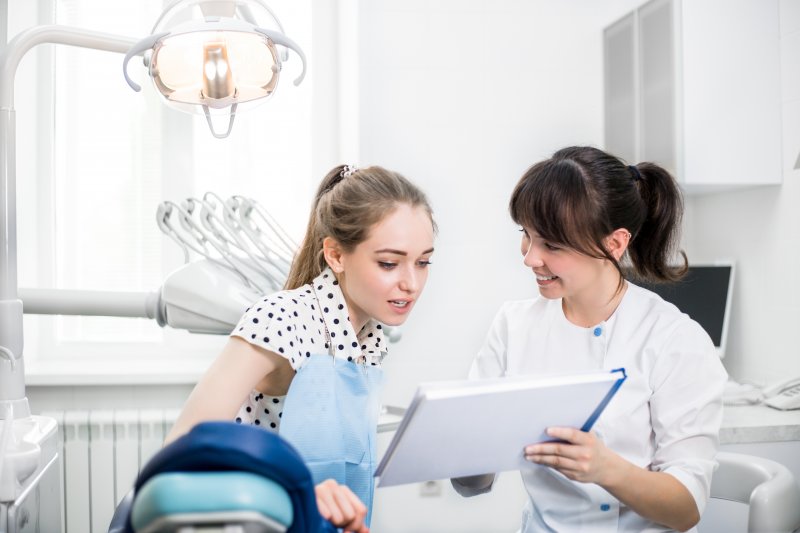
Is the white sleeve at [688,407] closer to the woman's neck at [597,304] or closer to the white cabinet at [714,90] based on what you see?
the woman's neck at [597,304]

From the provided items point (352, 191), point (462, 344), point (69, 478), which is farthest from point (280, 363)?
point (69, 478)

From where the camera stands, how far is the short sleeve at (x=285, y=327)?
42.1 inches

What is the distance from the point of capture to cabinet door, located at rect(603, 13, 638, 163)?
2.32 metres

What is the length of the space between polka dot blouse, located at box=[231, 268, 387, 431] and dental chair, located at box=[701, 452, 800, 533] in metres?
0.74

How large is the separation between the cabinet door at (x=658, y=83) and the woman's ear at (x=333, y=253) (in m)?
1.28

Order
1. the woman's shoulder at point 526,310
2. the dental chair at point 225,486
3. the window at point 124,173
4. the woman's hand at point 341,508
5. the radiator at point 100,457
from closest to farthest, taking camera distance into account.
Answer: the dental chair at point 225,486 → the woman's hand at point 341,508 → the woman's shoulder at point 526,310 → the radiator at point 100,457 → the window at point 124,173

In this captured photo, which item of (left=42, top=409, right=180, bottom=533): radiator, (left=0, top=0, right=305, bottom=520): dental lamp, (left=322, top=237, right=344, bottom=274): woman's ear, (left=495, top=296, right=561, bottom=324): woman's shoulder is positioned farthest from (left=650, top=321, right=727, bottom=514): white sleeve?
(left=42, top=409, right=180, bottom=533): radiator

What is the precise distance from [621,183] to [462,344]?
1.20 m

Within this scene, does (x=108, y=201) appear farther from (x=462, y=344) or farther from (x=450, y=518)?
(x=450, y=518)

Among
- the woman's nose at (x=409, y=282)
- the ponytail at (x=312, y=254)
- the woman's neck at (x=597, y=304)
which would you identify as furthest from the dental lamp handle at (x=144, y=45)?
the woman's neck at (x=597, y=304)

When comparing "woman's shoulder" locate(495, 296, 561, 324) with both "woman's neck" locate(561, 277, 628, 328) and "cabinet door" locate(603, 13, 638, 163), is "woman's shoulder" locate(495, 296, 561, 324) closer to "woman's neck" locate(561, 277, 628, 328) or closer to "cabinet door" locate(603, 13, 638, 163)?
"woman's neck" locate(561, 277, 628, 328)

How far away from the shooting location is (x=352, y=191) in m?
1.25

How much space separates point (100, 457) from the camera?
2326 mm

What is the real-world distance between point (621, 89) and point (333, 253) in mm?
1542
